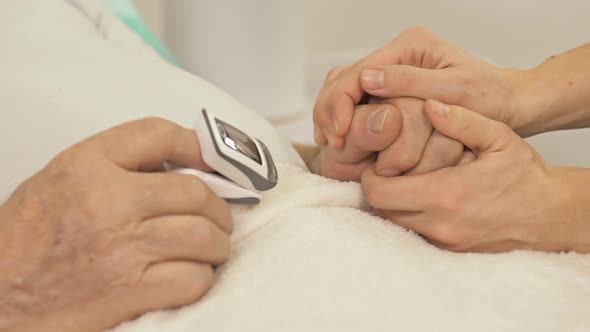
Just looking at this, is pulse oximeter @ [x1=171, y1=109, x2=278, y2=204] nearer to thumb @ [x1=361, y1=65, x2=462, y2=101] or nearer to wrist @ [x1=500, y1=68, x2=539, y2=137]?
thumb @ [x1=361, y1=65, x2=462, y2=101]

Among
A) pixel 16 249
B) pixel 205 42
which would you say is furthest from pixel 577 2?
pixel 16 249

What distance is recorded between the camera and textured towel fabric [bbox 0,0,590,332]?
1.76 feet

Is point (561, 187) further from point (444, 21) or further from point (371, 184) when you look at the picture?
point (444, 21)

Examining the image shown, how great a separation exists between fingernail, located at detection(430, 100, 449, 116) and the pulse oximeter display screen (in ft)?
0.65

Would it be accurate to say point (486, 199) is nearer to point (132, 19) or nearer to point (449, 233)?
point (449, 233)

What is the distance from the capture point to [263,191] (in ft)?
2.07

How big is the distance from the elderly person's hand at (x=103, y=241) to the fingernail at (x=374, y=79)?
24 cm

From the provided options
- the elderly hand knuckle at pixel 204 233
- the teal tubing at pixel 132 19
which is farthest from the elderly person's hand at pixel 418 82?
the teal tubing at pixel 132 19

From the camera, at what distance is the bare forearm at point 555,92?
825mm

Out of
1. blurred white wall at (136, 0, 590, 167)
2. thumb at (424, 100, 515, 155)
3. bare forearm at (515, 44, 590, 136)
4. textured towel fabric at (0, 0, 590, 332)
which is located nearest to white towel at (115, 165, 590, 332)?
textured towel fabric at (0, 0, 590, 332)

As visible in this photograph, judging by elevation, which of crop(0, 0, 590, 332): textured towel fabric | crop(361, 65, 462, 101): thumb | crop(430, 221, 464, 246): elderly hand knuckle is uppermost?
crop(361, 65, 462, 101): thumb

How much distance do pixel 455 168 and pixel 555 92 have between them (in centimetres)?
25

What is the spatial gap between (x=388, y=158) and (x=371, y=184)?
0.03 m

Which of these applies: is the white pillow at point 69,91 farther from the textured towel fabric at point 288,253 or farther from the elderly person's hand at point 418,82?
the elderly person's hand at point 418,82
